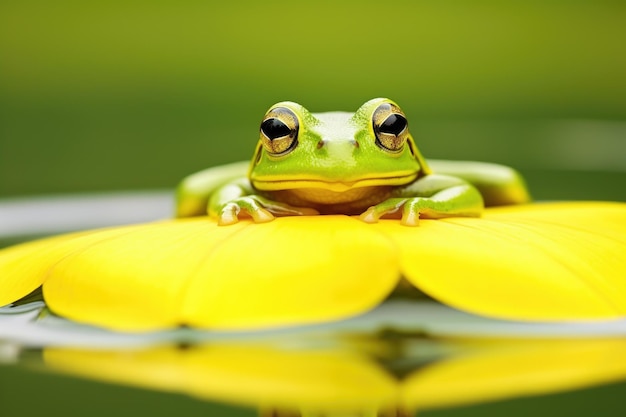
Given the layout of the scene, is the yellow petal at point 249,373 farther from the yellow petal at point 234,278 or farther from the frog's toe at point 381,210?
the frog's toe at point 381,210

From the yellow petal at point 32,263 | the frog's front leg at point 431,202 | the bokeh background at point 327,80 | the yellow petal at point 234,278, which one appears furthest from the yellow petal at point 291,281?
the bokeh background at point 327,80

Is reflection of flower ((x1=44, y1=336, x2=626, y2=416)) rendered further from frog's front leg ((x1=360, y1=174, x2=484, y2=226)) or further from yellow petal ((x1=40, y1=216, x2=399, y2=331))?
frog's front leg ((x1=360, y1=174, x2=484, y2=226))

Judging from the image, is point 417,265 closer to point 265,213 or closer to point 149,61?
point 265,213

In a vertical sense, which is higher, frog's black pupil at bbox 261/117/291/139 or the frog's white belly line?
frog's black pupil at bbox 261/117/291/139

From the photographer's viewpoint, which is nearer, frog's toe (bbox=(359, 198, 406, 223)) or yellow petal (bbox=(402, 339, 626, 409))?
yellow petal (bbox=(402, 339, 626, 409))

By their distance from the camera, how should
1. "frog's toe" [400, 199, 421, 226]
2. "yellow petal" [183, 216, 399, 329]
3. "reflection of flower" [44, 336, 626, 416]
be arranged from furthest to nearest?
"frog's toe" [400, 199, 421, 226], "yellow petal" [183, 216, 399, 329], "reflection of flower" [44, 336, 626, 416]

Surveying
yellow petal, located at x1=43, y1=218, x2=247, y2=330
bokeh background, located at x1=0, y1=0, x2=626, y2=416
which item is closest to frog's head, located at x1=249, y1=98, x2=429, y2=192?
yellow petal, located at x1=43, y1=218, x2=247, y2=330
